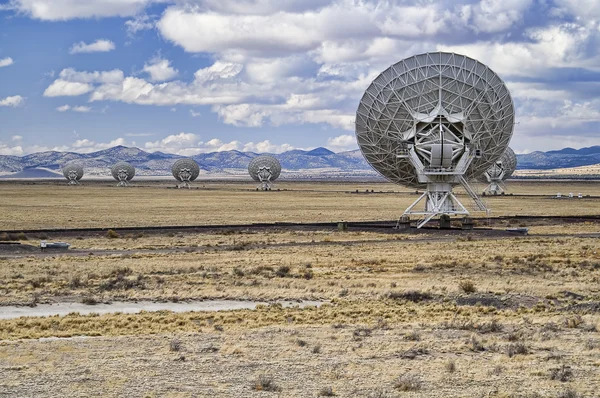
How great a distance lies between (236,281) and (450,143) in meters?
28.5

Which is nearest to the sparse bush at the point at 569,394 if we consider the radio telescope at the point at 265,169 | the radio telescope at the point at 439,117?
the radio telescope at the point at 439,117

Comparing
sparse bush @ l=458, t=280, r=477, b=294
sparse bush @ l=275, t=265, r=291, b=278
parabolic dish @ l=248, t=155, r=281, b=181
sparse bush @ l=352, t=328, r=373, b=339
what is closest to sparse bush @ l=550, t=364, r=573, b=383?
sparse bush @ l=352, t=328, r=373, b=339

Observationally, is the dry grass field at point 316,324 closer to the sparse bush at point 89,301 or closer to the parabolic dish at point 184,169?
the sparse bush at point 89,301

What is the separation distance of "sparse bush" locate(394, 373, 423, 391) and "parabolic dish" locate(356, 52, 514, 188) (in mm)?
41039

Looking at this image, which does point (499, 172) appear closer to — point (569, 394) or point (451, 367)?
point (451, 367)

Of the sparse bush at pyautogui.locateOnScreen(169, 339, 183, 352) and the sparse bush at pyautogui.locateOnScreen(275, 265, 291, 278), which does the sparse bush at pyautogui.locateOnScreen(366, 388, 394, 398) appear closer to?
the sparse bush at pyautogui.locateOnScreen(169, 339, 183, 352)

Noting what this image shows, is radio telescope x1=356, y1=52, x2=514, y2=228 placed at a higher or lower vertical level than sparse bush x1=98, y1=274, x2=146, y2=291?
higher

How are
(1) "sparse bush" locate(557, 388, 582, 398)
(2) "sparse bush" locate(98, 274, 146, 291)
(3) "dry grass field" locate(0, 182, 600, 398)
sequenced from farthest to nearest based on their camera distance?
(2) "sparse bush" locate(98, 274, 146, 291) → (3) "dry grass field" locate(0, 182, 600, 398) → (1) "sparse bush" locate(557, 388, 582, 398)

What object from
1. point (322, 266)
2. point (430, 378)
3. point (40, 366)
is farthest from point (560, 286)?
point (40, 366)

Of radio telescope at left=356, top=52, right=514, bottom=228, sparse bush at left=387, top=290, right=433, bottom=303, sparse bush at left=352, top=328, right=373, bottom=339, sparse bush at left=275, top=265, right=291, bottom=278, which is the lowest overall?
sparse bush at left=387, top=290, right=433, bottom=303

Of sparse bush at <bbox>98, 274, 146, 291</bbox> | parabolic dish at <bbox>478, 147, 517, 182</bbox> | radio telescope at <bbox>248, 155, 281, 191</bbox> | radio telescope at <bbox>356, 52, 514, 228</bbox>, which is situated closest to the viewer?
sparse bush at <bbox>98, 274, 146, 291</bbox>

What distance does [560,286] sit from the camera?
30688mm

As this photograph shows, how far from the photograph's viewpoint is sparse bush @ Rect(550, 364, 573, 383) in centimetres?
1600

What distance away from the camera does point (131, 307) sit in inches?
1046
